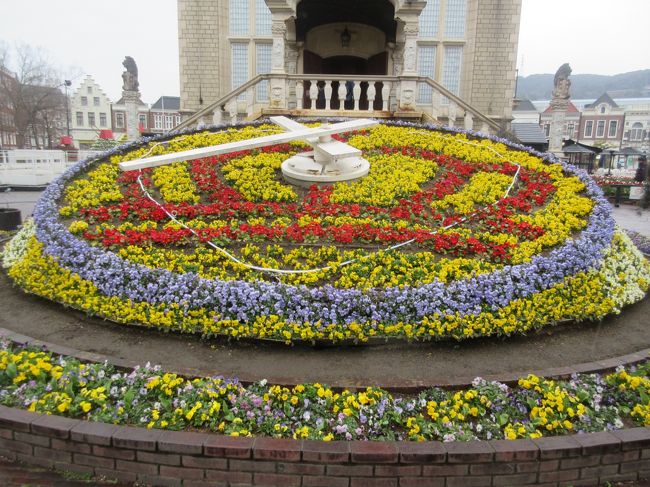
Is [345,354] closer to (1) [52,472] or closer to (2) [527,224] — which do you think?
(1) [52,472]

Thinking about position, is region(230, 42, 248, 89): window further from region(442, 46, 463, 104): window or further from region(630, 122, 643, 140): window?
region(630, 122, 643, 140): window

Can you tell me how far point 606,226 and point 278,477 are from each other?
5.62 metres

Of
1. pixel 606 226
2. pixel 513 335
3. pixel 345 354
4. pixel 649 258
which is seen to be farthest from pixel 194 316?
pixel 649 258

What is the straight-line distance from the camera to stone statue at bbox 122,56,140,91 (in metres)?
17.8

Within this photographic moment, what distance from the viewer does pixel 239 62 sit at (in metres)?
17.8

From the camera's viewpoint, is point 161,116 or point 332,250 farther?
point 161,116

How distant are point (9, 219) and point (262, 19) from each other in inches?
437

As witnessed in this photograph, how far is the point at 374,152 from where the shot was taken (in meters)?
9.53

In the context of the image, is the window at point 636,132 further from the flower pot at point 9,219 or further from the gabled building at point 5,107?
the flower pot at point 9,219

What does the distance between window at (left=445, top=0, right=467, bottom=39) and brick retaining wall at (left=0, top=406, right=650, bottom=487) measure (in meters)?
16.8

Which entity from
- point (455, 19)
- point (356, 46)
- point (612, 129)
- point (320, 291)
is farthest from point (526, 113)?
point (320, 291)

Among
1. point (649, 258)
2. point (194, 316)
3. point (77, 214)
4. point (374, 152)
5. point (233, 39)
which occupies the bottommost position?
point (649, 258)

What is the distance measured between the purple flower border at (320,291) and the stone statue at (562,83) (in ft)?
45.6

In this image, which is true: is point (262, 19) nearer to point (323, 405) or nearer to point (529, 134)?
point (529, 134)
